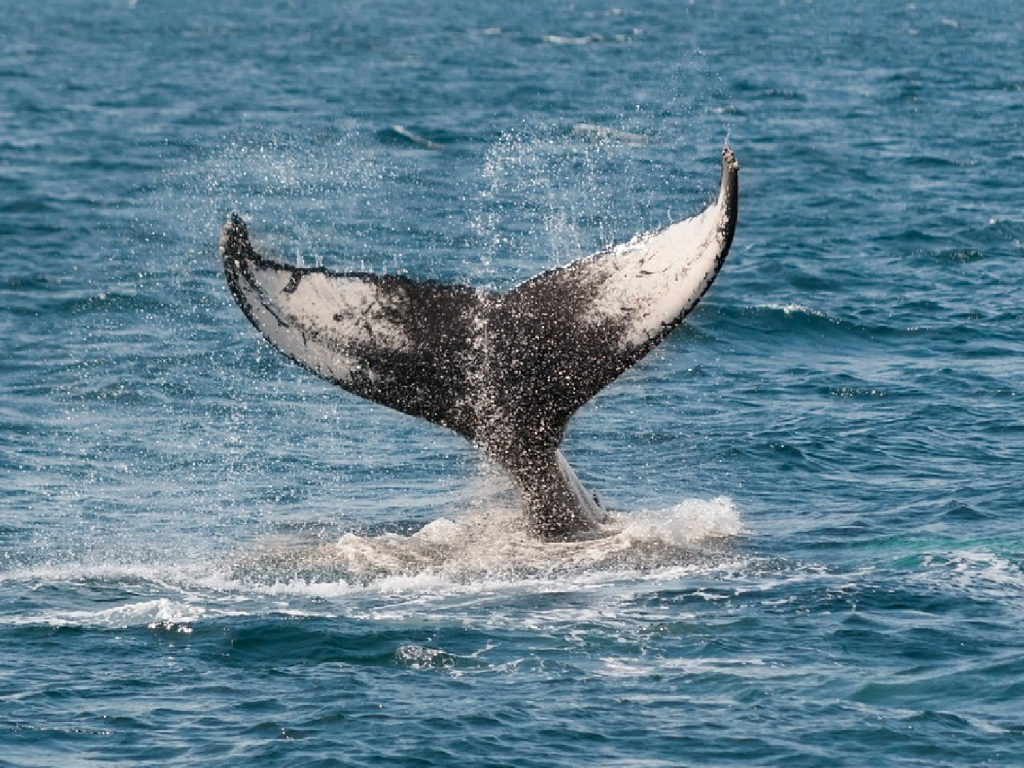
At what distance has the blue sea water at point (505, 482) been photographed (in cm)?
1116

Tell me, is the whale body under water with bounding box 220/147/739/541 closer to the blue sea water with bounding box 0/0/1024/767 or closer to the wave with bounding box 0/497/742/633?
the wave with bounding box 0/497/742/633

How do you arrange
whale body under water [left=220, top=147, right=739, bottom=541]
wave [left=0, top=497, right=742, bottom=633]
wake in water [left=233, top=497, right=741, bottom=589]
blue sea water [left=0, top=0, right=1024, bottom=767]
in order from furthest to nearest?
wake in water [left=233, top=497, right=741, bottom=589] → wave [left=0, top=497, right=742, bottom=633] → whale body under water [left=220, top=147, right=739, bottom=541] → blue sea water [left=0, top=0, right=1024, bottom=767]

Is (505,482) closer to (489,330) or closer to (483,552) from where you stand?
(483,552)

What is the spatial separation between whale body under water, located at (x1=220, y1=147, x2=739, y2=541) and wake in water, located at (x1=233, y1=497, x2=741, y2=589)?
0.65m

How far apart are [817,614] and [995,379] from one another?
8.56 meters

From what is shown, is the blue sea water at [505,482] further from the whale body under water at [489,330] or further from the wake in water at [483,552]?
the whale body under water at [489,330]

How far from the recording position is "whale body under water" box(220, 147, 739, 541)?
38.9 ft

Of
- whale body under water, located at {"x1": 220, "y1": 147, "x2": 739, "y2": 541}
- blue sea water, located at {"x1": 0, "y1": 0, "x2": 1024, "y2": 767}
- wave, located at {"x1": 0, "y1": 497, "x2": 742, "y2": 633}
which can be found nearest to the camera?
blue sea water, located at {"x1": 0, "y1": 0, "x2": 1024, "y2": 767}

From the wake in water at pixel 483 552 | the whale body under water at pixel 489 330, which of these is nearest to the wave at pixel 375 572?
the wake in water at pixel 483 552

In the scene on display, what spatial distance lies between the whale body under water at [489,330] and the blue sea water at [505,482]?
3.97 feet

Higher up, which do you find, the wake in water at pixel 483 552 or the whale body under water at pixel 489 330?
the whale body under water at pixel 489 330

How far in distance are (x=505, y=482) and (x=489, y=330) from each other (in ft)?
10.4

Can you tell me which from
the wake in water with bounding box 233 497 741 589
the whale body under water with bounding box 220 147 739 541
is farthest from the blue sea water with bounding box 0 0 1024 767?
the whale body under water with bounding box 220 147 739 541

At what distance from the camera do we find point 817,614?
1243 cm
